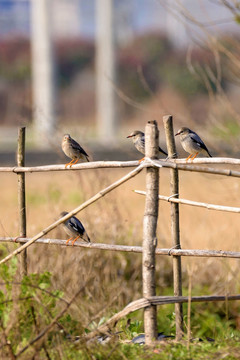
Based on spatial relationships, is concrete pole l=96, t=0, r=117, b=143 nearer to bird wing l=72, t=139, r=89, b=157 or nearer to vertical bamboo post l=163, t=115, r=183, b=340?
bird wing l=72, t=139, r=89, b=157

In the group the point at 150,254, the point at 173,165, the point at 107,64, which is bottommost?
the point at 150,254

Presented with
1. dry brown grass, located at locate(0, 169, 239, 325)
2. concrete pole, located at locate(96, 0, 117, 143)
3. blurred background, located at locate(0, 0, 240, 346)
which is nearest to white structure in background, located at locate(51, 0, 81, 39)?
blurred background, located at locate(0, 0, 240, 346)

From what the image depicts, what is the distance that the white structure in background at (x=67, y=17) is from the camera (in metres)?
39.6

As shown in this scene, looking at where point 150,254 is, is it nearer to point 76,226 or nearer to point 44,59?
point 76,226

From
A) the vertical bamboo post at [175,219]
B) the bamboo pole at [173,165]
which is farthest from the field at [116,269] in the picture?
the bamboo pole at [173,165]

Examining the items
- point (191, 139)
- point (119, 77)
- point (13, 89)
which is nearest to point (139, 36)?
point (119, 77)

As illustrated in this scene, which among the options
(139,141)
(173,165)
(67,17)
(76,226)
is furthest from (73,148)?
(67,17)

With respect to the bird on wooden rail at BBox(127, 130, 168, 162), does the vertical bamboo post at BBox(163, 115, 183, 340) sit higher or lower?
lower

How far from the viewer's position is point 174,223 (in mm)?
4855

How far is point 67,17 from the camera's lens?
41.3 m

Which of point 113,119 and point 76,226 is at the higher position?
point 113,119

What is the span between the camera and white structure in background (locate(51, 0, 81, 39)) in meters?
39.6

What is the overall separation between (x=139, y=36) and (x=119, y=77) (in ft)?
14.3

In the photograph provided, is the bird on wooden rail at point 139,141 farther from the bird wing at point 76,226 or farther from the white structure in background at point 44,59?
the white structure in background at point 44,59
